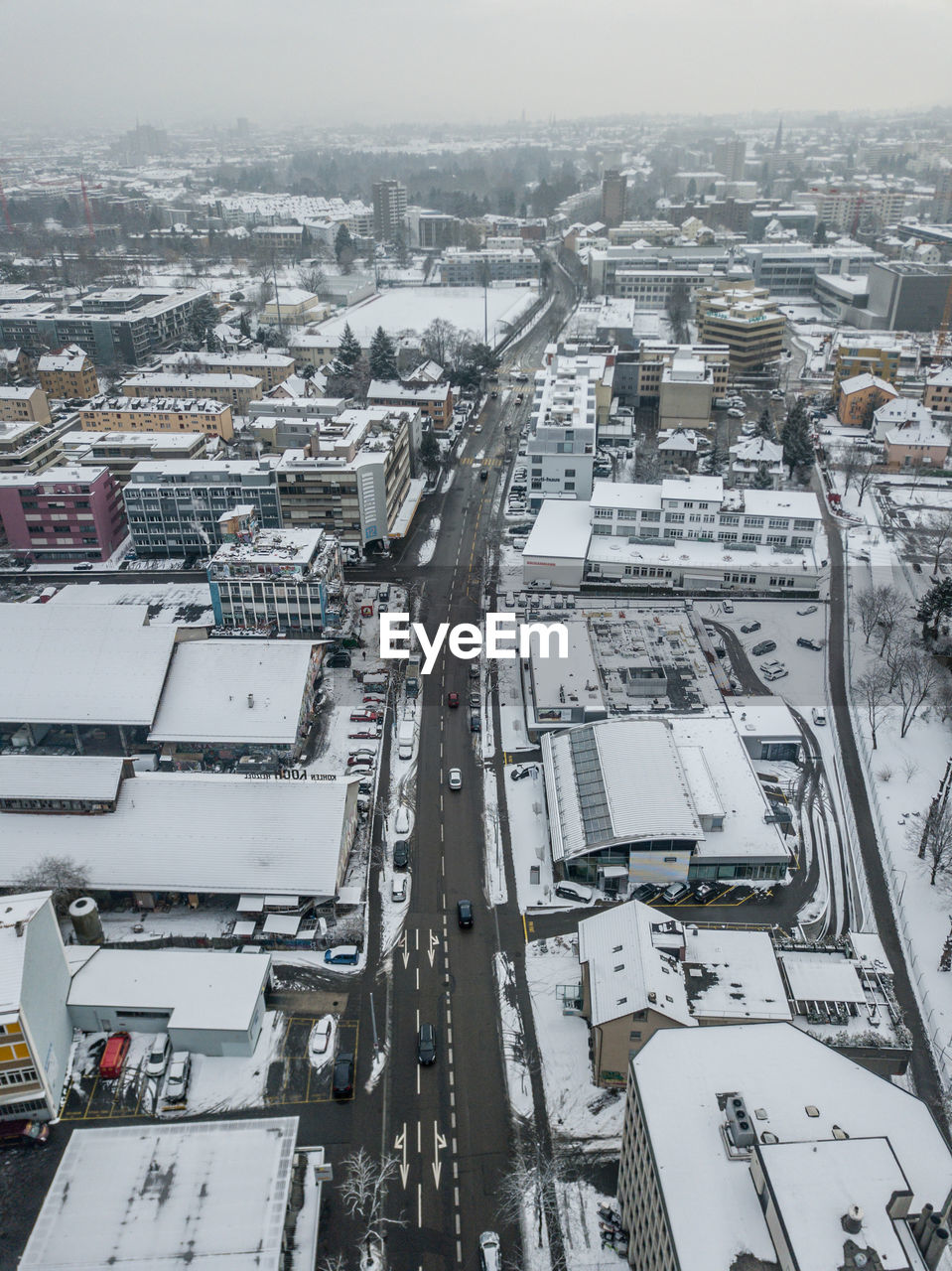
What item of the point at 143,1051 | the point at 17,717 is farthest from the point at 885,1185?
the point at 17,717

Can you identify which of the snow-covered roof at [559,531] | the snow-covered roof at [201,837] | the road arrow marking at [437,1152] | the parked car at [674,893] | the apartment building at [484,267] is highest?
the apartment building at [484,267]

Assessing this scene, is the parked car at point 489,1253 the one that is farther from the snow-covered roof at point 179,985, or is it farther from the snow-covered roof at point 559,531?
the snow-covered roof at point 559,531

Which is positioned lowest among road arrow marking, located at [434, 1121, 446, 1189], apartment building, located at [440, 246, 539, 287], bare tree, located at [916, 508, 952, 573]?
road arrow marking, located at [434, 1121, 446, 1189]

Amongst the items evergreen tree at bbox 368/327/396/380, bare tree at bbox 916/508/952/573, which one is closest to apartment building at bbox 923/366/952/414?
bare tree at bbox 916/508/952/573

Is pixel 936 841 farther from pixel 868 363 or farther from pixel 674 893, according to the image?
pixel 868 363

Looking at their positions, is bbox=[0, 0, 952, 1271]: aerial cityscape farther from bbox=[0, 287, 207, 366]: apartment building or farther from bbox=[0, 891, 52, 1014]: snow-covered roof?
bbox=[0, 287, 207, 366]: apartment building

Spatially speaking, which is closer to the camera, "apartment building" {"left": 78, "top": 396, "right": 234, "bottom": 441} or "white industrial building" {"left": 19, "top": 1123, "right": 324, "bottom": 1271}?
A: "white industrial building" {"left": 19, "top": 1123, "right": 324, "bottom": 1271}

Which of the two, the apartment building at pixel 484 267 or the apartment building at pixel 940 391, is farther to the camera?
the apartment building at pixel 484 267

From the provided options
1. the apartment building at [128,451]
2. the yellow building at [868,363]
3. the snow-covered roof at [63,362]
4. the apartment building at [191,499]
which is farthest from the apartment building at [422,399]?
the yellow building at [868,363]
